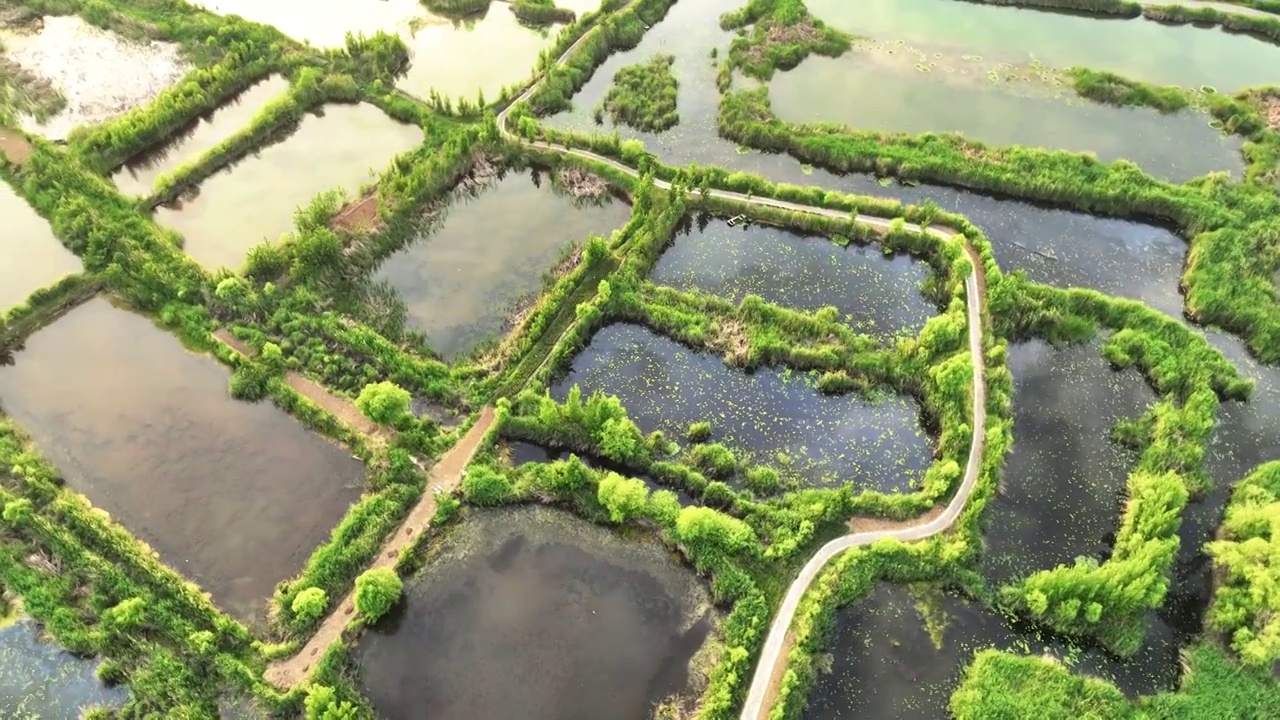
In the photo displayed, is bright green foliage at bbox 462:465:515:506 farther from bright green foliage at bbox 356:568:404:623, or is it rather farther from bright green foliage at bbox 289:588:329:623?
bright green foliage at bbox 289:588:329:623

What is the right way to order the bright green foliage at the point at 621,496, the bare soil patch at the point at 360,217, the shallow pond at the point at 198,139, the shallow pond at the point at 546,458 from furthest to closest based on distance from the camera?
the shallow pond at the point at 198,139, the bare soil patch at the point at 360,217, the shallow pond at the point at 546,458, the bright green foliage at the point at 621,496

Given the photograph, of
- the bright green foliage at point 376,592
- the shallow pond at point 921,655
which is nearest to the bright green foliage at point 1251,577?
the shallow pond at point 921,655

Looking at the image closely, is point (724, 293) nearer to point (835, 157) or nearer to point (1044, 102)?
point (835, 157)

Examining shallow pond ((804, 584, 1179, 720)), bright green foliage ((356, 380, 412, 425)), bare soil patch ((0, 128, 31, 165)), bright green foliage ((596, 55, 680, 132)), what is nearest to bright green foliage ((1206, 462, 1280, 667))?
shallow pond ((804, 584, 1179, 720))

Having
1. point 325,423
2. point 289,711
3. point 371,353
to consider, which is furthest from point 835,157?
point 289,711

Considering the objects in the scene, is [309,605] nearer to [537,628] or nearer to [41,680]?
[537,628]

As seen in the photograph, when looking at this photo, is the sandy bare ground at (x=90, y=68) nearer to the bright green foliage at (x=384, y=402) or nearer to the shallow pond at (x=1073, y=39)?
the bright green foliage at (x=384, y=402)
